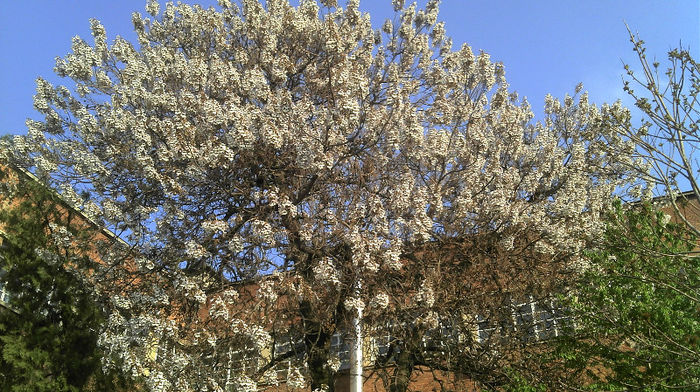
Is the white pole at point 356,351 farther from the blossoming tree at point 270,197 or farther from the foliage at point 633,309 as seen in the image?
the foliage at point 633,309

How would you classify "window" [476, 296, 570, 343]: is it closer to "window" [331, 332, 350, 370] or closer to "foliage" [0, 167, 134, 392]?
"window" [331, 332, 350, 370]

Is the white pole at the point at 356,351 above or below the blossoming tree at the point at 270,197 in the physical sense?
below

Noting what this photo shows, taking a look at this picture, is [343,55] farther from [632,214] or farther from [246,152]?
[632,214]

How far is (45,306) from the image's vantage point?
12695 mm

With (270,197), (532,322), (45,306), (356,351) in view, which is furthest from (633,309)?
(45,306)

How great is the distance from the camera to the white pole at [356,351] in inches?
440

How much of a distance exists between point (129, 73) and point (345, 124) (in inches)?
193

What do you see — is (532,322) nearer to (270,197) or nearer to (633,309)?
(633,309)

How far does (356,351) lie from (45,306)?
6.47 meters

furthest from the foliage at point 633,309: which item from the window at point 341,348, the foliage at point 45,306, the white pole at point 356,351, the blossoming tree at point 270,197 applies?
the foliage at point 45,306

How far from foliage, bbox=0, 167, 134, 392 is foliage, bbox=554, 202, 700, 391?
28.4 feet

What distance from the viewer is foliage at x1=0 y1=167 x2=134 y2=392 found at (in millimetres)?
11766

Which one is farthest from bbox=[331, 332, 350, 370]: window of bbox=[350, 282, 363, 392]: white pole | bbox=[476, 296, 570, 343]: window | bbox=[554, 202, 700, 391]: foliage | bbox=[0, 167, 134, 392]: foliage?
bbox=[0, 167, 134, 392]: foliage

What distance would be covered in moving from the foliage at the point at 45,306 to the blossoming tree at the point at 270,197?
812 millimetres
